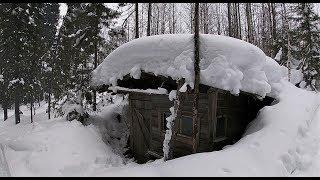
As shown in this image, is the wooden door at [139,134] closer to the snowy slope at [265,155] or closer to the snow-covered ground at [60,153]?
the snow-covered ground at [60,153]

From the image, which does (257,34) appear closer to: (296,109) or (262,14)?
(262,14)

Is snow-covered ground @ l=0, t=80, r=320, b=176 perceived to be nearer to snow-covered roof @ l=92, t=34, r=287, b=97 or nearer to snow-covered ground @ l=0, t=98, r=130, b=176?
Answer: snow-covered ground @ l=0, t=98, r=130, b=176

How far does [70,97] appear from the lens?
16594mm

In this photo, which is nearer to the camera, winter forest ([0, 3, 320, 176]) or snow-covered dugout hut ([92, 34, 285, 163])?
winter forest ([0, 3, 320, 176])

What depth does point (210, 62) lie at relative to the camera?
9.63 metres

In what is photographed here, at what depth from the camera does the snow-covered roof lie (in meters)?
9.27

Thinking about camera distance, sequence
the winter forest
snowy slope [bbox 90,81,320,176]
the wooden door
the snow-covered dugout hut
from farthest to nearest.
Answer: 1. the wooden door
2. the snow-covered dugout hut
3. the winter forest
4. snowy slope [bbox 90,81,320,176]

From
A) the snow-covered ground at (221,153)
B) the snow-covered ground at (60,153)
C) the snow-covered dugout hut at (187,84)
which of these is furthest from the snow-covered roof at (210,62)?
the snow-covered ground at (60,153)

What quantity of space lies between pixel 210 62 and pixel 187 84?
3.42 feet

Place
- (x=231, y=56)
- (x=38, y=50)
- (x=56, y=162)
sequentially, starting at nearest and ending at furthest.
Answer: (x=231, y=56) < (x=56, y=162) < (x=38, y=50)

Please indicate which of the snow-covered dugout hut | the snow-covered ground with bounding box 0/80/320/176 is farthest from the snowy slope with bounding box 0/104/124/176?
the snow-covered dugout hut

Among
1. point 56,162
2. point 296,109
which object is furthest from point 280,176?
point 56,162

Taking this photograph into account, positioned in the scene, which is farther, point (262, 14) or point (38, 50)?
point (262, 14)

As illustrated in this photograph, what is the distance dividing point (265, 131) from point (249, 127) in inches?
69.0
